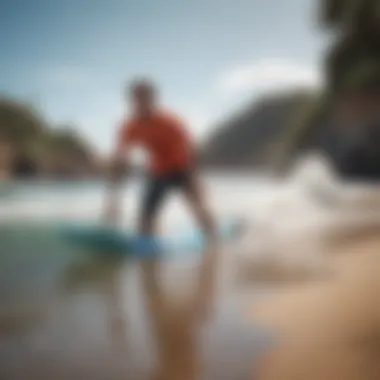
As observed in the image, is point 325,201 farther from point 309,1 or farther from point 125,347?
point 125,347

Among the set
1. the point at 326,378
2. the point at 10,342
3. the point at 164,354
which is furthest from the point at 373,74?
the point at 10,342

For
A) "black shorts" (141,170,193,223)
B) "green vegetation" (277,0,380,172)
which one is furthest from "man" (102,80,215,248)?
"green vegetation" (277,0,380,172)

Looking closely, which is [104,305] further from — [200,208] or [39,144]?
[39,144]

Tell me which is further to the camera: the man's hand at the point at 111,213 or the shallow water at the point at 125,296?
the man's hand at the point at 111,213

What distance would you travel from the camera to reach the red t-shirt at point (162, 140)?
1.66 meters

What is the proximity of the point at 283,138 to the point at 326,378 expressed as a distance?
66 cm

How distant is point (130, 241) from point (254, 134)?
1.50 ft

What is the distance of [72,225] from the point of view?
5.43 ft

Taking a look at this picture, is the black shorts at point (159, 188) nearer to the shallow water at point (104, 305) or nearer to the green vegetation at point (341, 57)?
the shallow water at point (104, 305)

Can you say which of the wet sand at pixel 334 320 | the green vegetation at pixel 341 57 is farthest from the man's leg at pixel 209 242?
the green vegetation at pixel 341 57

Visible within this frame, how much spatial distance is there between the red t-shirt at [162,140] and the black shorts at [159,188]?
2cm

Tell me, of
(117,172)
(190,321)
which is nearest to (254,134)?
(117,172)

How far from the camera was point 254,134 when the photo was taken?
1.68 m

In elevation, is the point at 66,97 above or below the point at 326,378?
above
